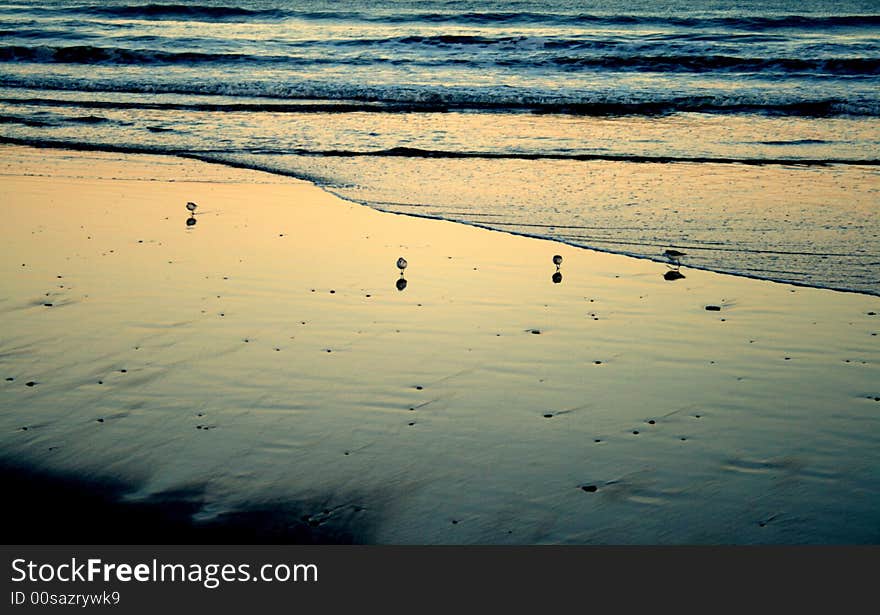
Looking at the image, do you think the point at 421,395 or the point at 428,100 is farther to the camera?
the point at 428,100

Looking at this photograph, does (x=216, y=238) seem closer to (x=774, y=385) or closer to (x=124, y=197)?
(x=124, y=197)

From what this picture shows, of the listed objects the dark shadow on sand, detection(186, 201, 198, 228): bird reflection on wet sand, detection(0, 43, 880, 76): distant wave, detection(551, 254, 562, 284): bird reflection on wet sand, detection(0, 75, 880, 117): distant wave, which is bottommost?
the dark shadow on sand

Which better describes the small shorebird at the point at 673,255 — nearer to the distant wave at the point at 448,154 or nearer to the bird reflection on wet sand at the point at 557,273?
the bird reflection on wet sand at the point at 557,273

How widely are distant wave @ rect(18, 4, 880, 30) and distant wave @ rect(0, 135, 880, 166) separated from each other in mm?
22827

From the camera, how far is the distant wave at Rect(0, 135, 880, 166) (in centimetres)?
1294

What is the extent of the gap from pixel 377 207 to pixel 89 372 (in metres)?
4.78

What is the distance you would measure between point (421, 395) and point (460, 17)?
112 feet

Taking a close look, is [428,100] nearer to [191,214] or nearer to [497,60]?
[497,60]

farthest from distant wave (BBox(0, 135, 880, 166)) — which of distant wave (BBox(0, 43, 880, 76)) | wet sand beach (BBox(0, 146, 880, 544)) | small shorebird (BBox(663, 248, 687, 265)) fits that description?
distant wave (BBox(0, 43, 880, 76))

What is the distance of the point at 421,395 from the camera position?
219 inches

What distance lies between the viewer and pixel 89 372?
5.78m

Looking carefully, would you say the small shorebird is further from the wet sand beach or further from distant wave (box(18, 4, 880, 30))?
distant wave (box(18, 4, 880, 30))

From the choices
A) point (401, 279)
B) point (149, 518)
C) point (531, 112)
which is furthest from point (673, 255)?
point (531, 112)

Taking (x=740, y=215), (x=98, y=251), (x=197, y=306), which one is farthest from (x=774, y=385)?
(x=98, y=251)
